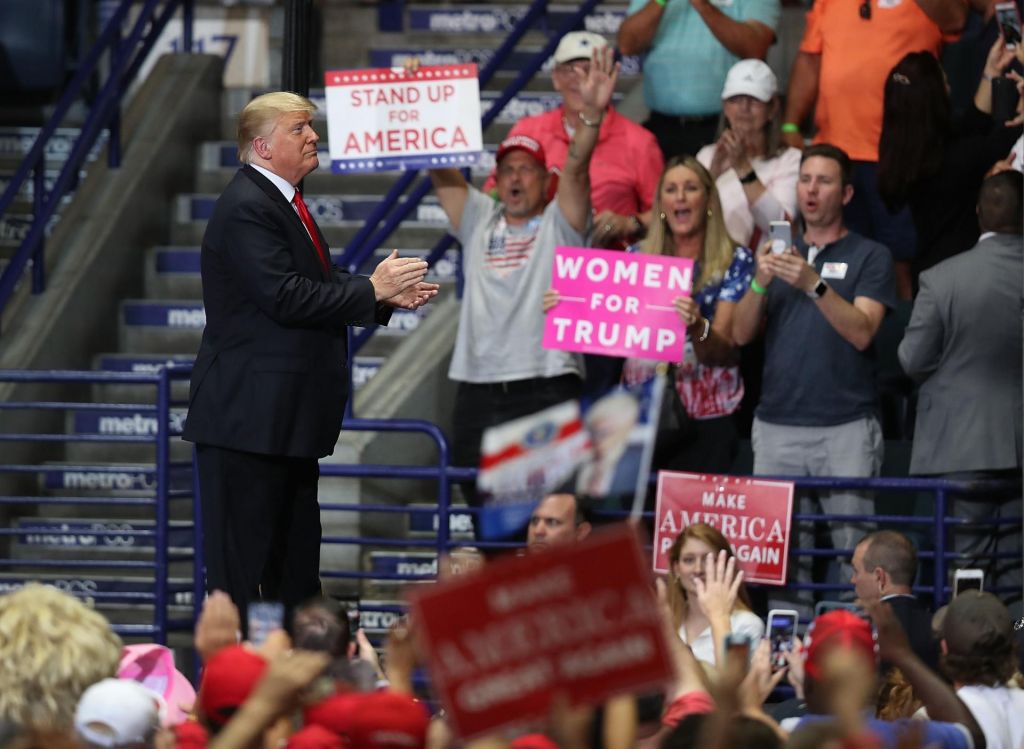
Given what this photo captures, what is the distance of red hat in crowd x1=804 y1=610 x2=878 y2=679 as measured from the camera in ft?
15.0

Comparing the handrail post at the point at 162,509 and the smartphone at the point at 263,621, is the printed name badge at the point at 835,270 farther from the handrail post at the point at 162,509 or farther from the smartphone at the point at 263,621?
the smartphone at the point at 263,621

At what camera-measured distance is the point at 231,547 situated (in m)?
6.66

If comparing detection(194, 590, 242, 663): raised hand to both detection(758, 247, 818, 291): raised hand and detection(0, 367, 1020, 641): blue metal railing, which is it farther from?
detection(758, 247, 818, 291): raised hand

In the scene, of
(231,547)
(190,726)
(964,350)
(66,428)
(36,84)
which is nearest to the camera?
(190,726)

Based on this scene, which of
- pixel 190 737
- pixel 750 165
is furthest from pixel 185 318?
pixel 190 737

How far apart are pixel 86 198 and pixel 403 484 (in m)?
3.09

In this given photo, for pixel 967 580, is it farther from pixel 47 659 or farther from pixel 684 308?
pixel 47 659

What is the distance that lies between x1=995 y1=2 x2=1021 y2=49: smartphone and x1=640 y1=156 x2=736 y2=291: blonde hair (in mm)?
1544

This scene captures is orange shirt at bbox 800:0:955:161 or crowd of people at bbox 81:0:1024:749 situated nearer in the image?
crowd of people at bbox 81:0:1024:749

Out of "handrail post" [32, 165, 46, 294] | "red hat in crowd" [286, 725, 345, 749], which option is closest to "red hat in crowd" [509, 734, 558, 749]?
"red hat in crowd" [286, 725, 345, 749]

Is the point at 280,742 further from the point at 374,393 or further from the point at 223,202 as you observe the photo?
the point at 374,393

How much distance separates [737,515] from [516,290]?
4.71 ft

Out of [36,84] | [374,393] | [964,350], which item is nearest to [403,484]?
[374,393]

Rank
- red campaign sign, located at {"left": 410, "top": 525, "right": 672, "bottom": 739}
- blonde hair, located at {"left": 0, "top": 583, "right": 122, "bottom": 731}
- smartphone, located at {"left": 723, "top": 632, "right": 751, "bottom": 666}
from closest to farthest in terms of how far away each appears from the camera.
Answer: red campaign sign, located at {"left": 410, "top": 525, "right": 672, "bottom": 739} < blonde hair, located at {"left": 0, "top": 583, "right": 122, "bottom": 731} < smartphone, located at {"left": 723, "top": 632, "right": 751, "bottom": 666}
